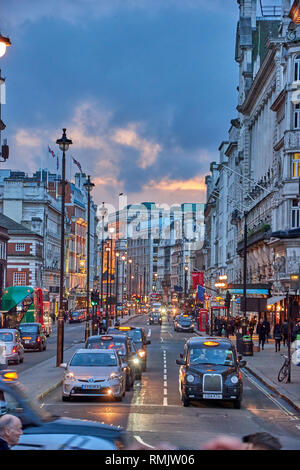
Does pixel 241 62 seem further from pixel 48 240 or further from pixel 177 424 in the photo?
pixel 177 424

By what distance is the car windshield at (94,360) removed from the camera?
74.5 feet

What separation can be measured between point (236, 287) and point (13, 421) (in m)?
56.1

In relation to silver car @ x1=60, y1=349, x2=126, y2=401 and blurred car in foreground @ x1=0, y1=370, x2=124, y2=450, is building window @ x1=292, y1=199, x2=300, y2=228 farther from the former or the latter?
blurred car in foreground @ x1=0, y1=370, x2=124, y2=450

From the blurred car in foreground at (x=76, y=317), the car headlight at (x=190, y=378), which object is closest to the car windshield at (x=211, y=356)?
the car headlight at (x=190, y=378)

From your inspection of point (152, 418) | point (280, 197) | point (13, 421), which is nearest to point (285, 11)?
point (280, 197)

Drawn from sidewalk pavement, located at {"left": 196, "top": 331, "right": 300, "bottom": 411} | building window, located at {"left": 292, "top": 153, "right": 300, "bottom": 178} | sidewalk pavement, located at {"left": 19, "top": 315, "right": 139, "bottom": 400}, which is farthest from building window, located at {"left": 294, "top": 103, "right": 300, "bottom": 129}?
sidewalk pavement, located at {"left": 19, "top": 315, "right": 139, "bottom": 400}

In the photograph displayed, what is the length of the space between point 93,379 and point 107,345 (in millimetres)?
6563

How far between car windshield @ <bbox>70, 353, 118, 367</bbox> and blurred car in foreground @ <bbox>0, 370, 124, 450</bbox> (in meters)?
11.3

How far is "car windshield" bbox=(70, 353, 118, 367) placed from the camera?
2270 cm

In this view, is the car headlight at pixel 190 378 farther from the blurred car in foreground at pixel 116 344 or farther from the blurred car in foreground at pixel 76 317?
the blurred car in foreground at pixel 76 317

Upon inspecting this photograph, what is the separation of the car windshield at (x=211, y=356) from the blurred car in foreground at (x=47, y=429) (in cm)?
1131

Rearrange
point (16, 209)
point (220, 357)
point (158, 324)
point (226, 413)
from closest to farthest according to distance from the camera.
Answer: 1. point (226, 413)
2. point (220, 357)
3. point (158, 324)
4. point (16, 209)

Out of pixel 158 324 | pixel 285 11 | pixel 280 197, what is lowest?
pixel 158 324
